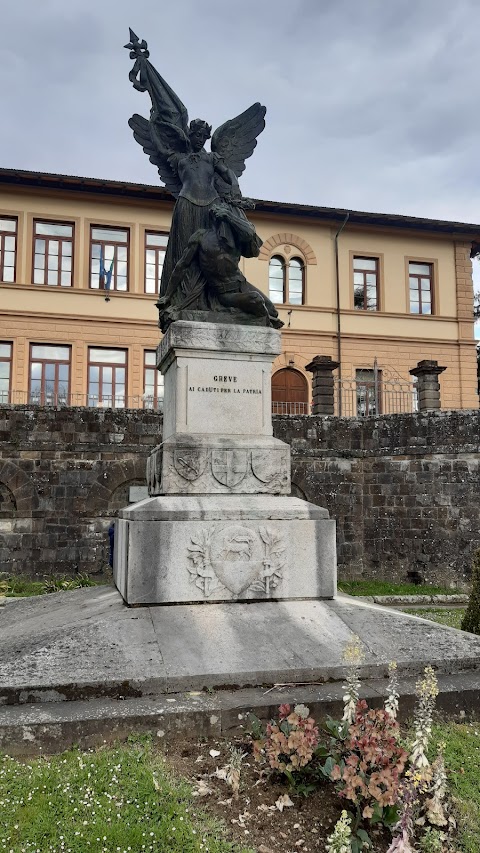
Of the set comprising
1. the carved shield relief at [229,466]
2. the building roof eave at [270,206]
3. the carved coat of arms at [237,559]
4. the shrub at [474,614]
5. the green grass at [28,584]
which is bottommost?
the green grass at [28,584]

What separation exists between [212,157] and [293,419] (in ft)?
33.6

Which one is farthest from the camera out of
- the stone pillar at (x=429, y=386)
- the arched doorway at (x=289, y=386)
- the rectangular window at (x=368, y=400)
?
the arched doorway at (x=289, y=386)

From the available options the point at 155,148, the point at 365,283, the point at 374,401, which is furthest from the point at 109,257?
the point at 155,148

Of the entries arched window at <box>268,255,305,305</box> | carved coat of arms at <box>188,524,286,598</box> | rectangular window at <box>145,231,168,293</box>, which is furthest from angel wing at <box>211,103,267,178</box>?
arched window at <box>268,255,305,305</box>

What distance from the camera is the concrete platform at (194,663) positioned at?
11.5 feet

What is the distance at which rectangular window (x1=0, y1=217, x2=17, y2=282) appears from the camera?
74.1 ft

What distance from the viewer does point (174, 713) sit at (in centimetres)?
350

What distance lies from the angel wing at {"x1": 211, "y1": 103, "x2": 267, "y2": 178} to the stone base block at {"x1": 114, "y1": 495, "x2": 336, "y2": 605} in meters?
3.74

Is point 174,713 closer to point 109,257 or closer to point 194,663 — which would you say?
point 194,663

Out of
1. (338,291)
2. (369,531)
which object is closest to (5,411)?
(369,531)

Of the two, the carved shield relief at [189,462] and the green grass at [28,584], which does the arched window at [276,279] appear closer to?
the green grass at [28,584]

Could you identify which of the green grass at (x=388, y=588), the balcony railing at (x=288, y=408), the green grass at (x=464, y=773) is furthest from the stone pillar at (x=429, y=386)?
the green grass at (x=464, y=773)

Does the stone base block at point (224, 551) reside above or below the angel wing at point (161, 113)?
below

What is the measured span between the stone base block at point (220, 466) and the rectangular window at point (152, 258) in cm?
1912
